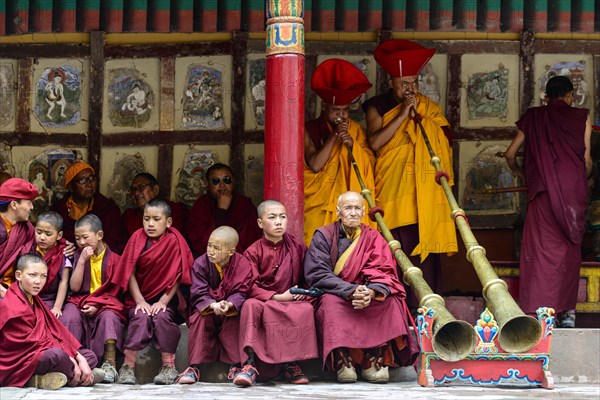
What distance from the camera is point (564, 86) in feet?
39.4

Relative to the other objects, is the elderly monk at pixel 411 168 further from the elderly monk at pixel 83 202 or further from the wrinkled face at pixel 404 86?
the elderly monk at pixel 83 202

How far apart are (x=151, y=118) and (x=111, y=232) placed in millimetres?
1345

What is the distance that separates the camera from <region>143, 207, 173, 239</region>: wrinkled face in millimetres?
10820

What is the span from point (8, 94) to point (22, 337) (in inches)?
172

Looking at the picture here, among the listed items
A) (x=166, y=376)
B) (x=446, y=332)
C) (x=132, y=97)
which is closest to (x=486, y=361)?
(x=446, y=332)

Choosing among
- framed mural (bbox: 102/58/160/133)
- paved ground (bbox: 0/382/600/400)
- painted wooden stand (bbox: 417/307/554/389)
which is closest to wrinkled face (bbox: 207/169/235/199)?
framed mural (bbox: 102/58/160/133)

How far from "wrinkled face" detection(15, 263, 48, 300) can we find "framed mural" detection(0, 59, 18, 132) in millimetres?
3991

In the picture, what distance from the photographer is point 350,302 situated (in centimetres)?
1032

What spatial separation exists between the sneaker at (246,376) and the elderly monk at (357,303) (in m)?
0.48

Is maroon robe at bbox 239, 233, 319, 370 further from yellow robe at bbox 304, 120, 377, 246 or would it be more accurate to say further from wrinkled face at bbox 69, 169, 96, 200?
wrinkled face at bbox 69, 169, 96, 200

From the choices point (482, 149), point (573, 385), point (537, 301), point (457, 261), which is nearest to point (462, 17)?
point (482, 149)

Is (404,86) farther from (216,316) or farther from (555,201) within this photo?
(216,316)

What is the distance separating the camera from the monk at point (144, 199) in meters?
13.1

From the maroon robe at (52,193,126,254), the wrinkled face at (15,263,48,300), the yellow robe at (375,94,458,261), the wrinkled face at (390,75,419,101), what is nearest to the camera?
the wrinkled face at (15,263,48,300)
